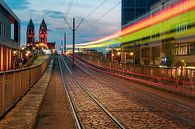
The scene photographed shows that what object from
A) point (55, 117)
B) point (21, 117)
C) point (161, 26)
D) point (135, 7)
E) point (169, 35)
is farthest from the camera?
point (135, 7)

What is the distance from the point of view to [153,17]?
88000 millimetres

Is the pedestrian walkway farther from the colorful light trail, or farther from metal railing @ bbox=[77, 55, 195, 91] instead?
the colorful light trail

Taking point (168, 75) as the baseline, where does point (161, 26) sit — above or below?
Result: above

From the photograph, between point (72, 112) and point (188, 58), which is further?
point (188, 58)

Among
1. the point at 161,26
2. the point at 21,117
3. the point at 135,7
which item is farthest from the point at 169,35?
the point at 21,117

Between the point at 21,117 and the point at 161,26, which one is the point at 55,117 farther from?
the point at 161,26

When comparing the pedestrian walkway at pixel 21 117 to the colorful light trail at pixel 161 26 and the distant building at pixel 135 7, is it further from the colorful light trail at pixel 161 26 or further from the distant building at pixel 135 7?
the distant building at pixel 135 7

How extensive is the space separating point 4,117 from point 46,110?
4223 millimetres

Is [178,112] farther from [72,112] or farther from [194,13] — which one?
[194,13]

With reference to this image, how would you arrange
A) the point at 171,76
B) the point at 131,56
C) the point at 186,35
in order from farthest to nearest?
the point at 131,56
the point at 186,35
the point at 171,76

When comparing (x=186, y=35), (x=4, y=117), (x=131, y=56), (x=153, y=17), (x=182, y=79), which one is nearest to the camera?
(x=4, y=117)

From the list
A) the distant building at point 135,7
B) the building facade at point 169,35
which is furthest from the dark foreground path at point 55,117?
the distant building at point 135,7

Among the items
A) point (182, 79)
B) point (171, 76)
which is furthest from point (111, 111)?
point (171, 76)

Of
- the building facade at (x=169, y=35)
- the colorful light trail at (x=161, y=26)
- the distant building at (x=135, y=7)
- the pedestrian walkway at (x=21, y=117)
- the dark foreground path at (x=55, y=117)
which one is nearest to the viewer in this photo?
the pedestrian walkway at (x=21, y=117)
